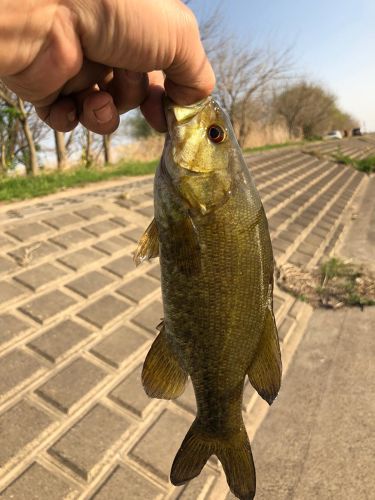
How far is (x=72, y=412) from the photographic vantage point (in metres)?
2.96

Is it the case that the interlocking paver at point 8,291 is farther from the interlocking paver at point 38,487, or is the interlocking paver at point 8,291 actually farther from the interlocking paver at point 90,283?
the interlocking paver at point 38,487

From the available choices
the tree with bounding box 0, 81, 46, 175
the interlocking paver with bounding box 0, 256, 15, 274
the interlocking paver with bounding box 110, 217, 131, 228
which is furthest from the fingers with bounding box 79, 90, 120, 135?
the tree with bounding box 0, 81, 46, 175

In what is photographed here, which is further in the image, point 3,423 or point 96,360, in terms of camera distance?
point 96,360

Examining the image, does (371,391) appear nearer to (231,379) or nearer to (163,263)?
(231,379)

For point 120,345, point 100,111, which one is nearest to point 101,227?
point 120,345

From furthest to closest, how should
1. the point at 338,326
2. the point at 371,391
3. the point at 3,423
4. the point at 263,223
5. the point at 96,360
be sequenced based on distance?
the point at 338,326
the point at 371,391
the point at 96,360
the point at 3,423
the point at 263,223

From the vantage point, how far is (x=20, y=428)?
2.73 metres

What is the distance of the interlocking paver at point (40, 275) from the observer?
12.7 ft

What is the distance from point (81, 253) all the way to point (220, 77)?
24.5 m

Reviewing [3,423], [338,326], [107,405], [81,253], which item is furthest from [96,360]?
[338,326]

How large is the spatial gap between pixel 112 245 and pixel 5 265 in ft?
4.00

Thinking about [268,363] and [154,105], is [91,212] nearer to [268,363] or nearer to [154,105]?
[154,105]

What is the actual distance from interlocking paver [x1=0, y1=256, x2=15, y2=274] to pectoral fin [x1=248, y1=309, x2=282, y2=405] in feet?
9.81

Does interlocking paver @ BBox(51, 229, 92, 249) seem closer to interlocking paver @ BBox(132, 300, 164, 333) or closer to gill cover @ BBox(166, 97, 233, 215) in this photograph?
interlocking paver @ BBox(132, 300, 164, 333)
